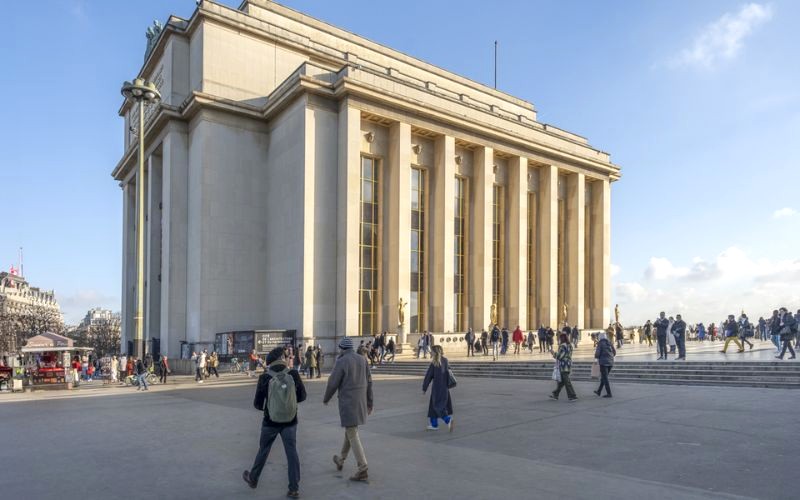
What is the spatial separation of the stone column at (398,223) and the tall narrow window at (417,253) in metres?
1.99

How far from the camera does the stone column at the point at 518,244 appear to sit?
41.4 meters

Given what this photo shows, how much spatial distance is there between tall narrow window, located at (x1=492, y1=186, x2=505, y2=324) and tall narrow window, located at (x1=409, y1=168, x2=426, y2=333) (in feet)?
22.9

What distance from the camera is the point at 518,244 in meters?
42.0

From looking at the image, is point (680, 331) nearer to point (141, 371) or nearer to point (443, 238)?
point (443, 238)

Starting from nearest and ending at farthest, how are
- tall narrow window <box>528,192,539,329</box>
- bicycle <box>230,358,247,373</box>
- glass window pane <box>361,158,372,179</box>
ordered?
bicycle <box>230,358,247,373</box> → glass window pane <box>361,158,372,179</box> → tall narrow window <box>528,192,539,329</box>

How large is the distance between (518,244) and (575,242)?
7.50 metres

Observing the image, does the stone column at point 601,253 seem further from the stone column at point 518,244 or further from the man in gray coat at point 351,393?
the man in gray coat at point 351,393

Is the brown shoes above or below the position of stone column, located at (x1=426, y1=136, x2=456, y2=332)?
below

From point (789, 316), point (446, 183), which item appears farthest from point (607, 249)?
point (789, 316)

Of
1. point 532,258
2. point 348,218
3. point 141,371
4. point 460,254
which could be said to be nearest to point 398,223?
point 348,218

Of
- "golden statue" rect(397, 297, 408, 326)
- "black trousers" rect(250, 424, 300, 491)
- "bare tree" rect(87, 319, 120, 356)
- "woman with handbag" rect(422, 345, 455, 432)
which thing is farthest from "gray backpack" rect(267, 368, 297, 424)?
"bare tree" rect(87, 319, 120, 356)

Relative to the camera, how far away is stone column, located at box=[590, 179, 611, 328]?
4866cm

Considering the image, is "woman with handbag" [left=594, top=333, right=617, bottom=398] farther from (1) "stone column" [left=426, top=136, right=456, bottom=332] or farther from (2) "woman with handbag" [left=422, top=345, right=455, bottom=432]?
(1) "stone column" [left=426, top=136, right=456, bottom=332]

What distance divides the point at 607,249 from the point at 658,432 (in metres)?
42.4
